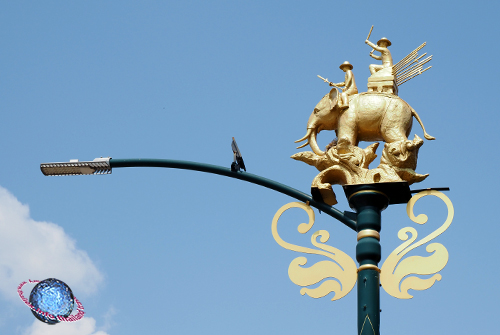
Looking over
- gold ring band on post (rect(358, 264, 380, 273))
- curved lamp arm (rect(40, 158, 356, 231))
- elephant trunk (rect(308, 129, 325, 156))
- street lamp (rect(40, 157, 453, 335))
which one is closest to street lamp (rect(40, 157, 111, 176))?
curved lamp arm (rect(40, 158, 356, 231))

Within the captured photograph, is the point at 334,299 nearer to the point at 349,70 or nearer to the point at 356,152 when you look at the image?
the point at 356,152

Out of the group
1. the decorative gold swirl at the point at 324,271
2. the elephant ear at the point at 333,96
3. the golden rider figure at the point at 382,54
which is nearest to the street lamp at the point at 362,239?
the decorative gold swirl at the point at 324,271

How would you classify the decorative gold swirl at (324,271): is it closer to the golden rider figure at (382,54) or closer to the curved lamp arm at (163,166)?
the curved lamp arm at (163,166)

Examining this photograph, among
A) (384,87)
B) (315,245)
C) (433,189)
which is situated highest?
(384,87)

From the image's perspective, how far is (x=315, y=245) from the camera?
847 centimetres

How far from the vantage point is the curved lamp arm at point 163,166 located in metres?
8.90

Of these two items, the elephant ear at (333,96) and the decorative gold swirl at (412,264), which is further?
the elephant ear at (333,96)

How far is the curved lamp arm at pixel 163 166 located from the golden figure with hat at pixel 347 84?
43.3 inches

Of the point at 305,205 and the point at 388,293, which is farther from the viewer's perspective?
the point at 305,205

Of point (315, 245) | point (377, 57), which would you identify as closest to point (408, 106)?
point (377, 57)

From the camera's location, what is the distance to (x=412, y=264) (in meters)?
8.02

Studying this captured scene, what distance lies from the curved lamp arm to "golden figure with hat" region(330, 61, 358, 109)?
3.61ft

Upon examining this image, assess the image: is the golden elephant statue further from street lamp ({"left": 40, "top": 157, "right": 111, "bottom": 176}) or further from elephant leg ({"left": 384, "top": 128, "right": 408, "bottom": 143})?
street lamp ({"left": 40, "top": 157, "right": 111, "bottom": 176})

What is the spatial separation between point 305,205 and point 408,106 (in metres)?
1.55
